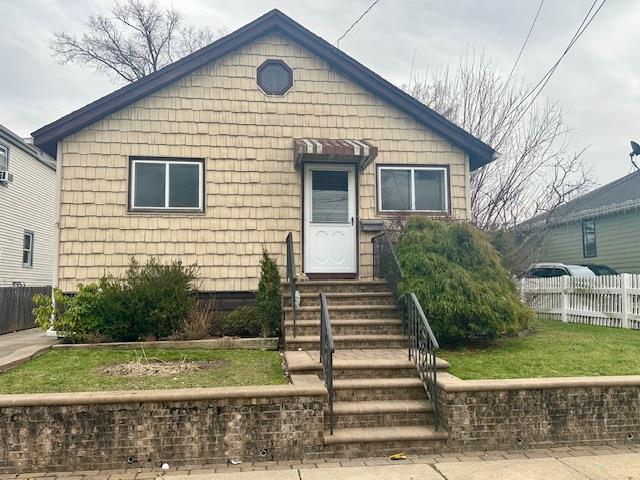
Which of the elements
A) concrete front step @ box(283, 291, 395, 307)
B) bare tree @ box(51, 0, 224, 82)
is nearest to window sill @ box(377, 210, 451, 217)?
concrete front step @ box(283, 291, 395, 307)

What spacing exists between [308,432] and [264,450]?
17.3 inches

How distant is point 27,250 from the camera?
18.2m

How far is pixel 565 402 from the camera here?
503 cm

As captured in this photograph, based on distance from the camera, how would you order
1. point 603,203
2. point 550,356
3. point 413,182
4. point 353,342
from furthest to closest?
1. point 603,203
2. point 413,182
3. point 353,342
4. point 550,356

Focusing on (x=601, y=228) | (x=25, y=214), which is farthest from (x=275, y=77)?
(x=601, y=228)

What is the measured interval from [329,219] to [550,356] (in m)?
4.59

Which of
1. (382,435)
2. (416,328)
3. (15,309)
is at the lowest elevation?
(382,435)

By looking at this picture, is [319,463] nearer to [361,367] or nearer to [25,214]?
[361,367]

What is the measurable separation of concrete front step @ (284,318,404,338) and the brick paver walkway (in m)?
2.69

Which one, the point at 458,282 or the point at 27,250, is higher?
the point at 27,250

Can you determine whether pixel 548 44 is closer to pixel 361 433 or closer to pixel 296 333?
pixel 296 333

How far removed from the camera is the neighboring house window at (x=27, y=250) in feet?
58.7

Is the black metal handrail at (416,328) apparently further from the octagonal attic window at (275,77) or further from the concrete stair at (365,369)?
the octagonal attic window at (275,77)

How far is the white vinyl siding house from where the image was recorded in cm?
1636
